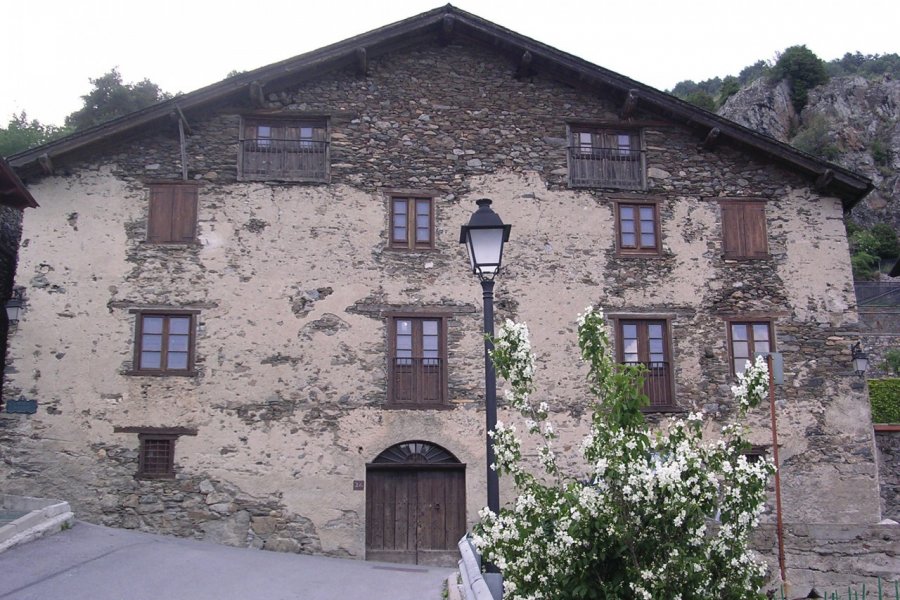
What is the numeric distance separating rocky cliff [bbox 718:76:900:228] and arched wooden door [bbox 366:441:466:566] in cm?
4143

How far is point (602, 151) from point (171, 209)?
8.61 metres

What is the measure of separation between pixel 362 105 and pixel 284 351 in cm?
516

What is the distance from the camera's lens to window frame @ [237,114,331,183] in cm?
1636

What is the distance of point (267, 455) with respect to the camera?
15.3 metres

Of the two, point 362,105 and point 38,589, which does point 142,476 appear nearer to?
point 38,589

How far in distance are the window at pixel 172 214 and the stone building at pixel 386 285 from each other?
0.14ft

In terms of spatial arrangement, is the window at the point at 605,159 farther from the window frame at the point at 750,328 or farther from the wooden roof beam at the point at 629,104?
the window frame at the point at 750,328

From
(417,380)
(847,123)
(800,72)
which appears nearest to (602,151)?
(417,380)

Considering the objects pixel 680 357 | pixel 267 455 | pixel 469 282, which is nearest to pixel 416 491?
pixel 267 455

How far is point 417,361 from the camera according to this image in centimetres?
1588

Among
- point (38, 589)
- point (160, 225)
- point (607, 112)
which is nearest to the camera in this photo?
point (38, 589)

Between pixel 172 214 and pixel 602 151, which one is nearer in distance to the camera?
pixel 172 214

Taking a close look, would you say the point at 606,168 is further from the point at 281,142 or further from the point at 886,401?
the point at 886,401

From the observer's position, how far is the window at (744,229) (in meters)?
16.9
